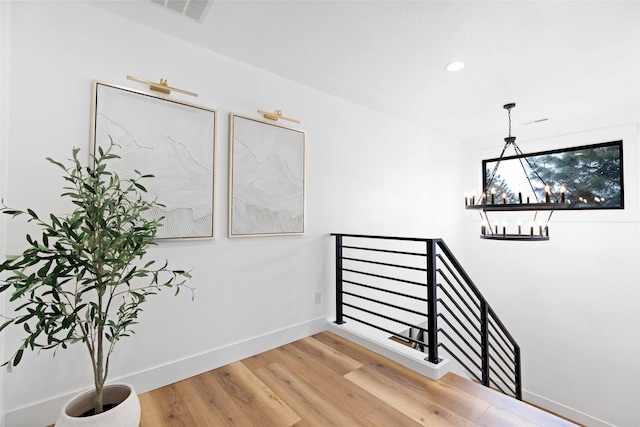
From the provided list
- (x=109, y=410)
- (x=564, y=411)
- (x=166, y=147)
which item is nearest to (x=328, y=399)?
(x=109, y=410)

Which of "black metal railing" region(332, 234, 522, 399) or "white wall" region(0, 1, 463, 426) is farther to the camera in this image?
"black metal railing" region(332, 234, 522, 399)

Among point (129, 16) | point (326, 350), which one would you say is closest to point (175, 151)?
point (129, 16)

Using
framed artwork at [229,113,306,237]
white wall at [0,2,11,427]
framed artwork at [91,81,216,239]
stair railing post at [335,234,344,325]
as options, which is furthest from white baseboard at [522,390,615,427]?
white wall at [0,2,11,427]

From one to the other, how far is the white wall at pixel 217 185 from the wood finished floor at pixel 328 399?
233mm

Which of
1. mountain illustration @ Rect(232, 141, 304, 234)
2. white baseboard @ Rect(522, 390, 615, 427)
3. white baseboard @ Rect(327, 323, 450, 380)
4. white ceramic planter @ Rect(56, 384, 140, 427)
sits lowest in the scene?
white baseboard @ Rect(522, 390, 615, 427)

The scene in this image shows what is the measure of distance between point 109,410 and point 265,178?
1721 mm

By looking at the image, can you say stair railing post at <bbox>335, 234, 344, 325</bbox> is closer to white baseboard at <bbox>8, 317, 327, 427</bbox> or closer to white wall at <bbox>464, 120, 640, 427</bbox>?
white baseboard at <bbox>8, 317, 327, 427</bbox>

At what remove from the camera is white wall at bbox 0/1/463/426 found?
1.63m

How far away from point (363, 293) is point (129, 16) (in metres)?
3.03

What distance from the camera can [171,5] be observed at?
1.82 m

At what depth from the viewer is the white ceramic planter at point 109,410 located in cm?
131

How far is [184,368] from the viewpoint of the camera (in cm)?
210

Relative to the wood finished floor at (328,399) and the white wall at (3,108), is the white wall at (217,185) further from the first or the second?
the wood finished floor at (328,399)

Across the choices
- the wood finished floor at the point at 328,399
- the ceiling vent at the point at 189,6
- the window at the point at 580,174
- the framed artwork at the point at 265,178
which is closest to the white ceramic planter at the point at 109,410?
the wood finished floor at the point at 328,399
